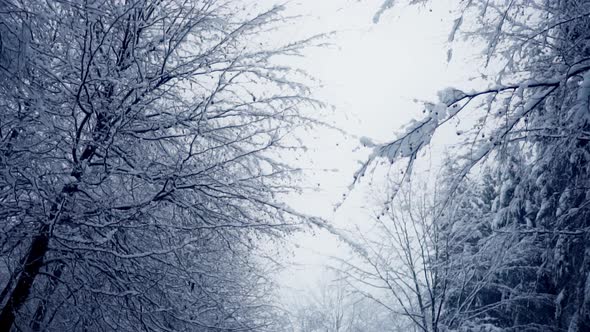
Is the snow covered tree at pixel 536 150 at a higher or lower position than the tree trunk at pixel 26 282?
higher

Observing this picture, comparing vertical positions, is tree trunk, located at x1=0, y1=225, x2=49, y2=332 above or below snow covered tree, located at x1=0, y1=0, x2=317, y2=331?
below

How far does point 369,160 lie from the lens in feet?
7.21

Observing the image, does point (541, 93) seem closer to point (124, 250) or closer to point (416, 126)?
point (416, 126)

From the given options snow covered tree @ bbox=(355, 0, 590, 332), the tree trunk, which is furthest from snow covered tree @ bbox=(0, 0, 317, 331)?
snow covered tree @ bbox=(355, 0, 590, 332)

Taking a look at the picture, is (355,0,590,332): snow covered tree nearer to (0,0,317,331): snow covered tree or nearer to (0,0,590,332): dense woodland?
(0,0,590,332): dense woodland

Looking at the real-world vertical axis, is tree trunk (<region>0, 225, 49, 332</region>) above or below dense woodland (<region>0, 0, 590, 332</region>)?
below

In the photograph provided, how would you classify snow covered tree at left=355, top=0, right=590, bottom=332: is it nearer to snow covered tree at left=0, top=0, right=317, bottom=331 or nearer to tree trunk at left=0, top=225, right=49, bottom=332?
snow covered tree at left=0, top=0, right=317, bottom=331

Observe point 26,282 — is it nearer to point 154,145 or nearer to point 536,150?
point 154,145

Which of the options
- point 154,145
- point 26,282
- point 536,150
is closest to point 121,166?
point 154,145

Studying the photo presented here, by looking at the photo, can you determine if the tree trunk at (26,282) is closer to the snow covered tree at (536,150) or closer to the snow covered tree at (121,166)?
the snow covered tree at (121,166)

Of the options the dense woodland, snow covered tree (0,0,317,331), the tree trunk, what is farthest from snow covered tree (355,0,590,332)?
the tree trunk

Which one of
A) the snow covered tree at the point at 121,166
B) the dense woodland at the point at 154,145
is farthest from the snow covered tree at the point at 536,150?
the snow covered tree at the point at 121,166

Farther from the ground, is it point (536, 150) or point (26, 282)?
point (536, 150)

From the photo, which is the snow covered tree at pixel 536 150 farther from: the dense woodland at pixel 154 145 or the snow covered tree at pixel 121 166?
the snow covered tree at pixel 121 166
